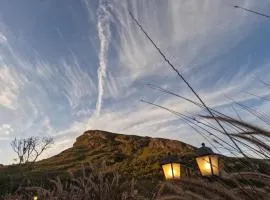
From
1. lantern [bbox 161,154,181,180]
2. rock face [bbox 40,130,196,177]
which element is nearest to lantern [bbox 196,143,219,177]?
lantern [bbox 161,154,181,180]

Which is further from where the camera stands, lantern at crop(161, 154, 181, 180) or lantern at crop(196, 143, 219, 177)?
lantern at crop(161, 154, 181, 180)

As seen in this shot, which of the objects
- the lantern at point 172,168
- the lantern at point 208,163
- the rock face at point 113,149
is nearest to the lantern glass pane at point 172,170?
the lantern at point 172,168

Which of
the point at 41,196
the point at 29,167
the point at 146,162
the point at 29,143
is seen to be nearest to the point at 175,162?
the point at 41,196

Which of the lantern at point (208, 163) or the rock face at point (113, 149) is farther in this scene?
the rock face at point (113, 149)

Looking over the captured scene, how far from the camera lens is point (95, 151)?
64625mm

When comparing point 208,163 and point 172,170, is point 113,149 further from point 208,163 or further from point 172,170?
point 208,163

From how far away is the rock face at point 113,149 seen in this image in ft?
171

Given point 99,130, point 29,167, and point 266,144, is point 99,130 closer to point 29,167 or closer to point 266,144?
point 29,167

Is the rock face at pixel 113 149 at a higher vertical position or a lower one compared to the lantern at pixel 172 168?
higher

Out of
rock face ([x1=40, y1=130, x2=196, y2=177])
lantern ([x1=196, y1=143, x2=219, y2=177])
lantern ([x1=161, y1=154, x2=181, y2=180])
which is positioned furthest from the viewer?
rock face ([x1=40, y1=130, x2=196, y2=177])

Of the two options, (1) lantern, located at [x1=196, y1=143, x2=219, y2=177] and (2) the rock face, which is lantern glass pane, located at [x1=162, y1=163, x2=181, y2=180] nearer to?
(1) lantern, located at [x1=196, y1=143, x2=219, y2=177]

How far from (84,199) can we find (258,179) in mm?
2637

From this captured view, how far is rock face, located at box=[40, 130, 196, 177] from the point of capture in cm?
5222

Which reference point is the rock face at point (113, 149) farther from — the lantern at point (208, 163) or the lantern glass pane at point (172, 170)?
the lantern at point (208, 163)
